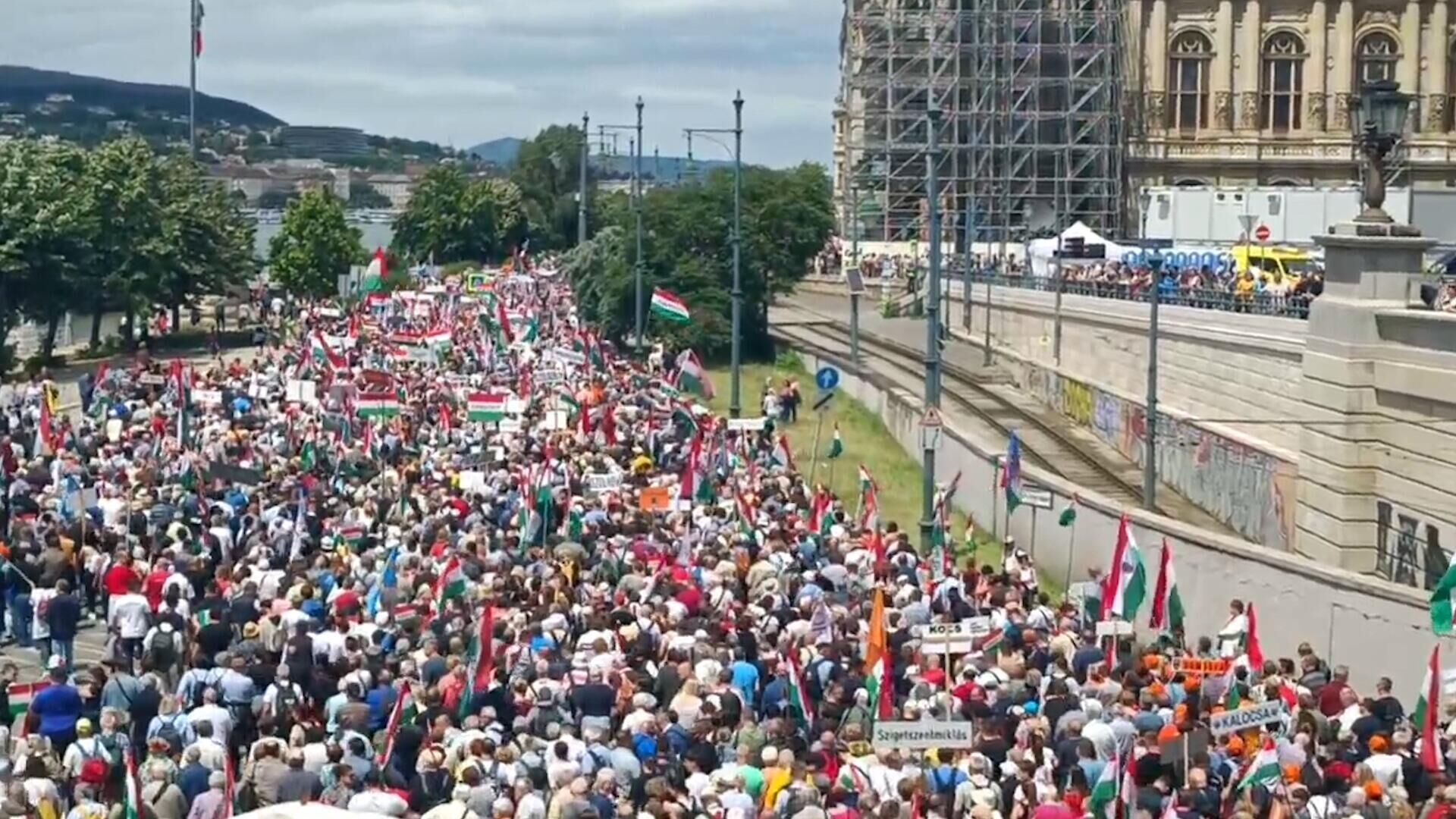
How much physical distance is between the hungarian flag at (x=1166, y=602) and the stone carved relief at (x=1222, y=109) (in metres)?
71.8

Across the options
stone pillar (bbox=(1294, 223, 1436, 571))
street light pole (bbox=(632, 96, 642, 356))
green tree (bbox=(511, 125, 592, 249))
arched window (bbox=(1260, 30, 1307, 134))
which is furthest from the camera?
green tree (bbox=(511, 125, 592, 249))

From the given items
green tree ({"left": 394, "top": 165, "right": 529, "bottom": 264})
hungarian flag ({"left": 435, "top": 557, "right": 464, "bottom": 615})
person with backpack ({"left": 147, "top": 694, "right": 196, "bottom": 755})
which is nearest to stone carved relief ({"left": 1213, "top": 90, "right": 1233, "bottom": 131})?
green tree ({"left": 394, "top": 165, "right": 529, "bottom": 264})

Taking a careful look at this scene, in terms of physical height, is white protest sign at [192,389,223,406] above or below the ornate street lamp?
below

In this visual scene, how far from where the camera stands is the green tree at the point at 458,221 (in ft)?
388

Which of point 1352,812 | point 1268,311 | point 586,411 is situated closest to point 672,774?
point 1352,812

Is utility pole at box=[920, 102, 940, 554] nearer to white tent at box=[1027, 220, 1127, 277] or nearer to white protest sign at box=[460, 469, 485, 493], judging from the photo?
white protest sign at box=[460, 469, 485, 493]

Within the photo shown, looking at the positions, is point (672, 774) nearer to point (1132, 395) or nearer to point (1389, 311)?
point (1389, 311)

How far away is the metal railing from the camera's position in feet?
133

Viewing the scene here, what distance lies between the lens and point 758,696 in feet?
57.9

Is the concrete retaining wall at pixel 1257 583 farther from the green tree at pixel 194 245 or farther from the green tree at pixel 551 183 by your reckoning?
the green tree at pixel 551 183

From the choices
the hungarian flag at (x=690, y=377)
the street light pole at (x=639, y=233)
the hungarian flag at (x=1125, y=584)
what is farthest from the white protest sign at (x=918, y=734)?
the street light pole at (x=639, y=233)

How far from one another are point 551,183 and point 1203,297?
3357 inches

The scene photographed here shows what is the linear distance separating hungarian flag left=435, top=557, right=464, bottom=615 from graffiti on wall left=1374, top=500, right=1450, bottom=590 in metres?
11.0

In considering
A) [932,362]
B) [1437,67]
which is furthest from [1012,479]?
[1437,67]
